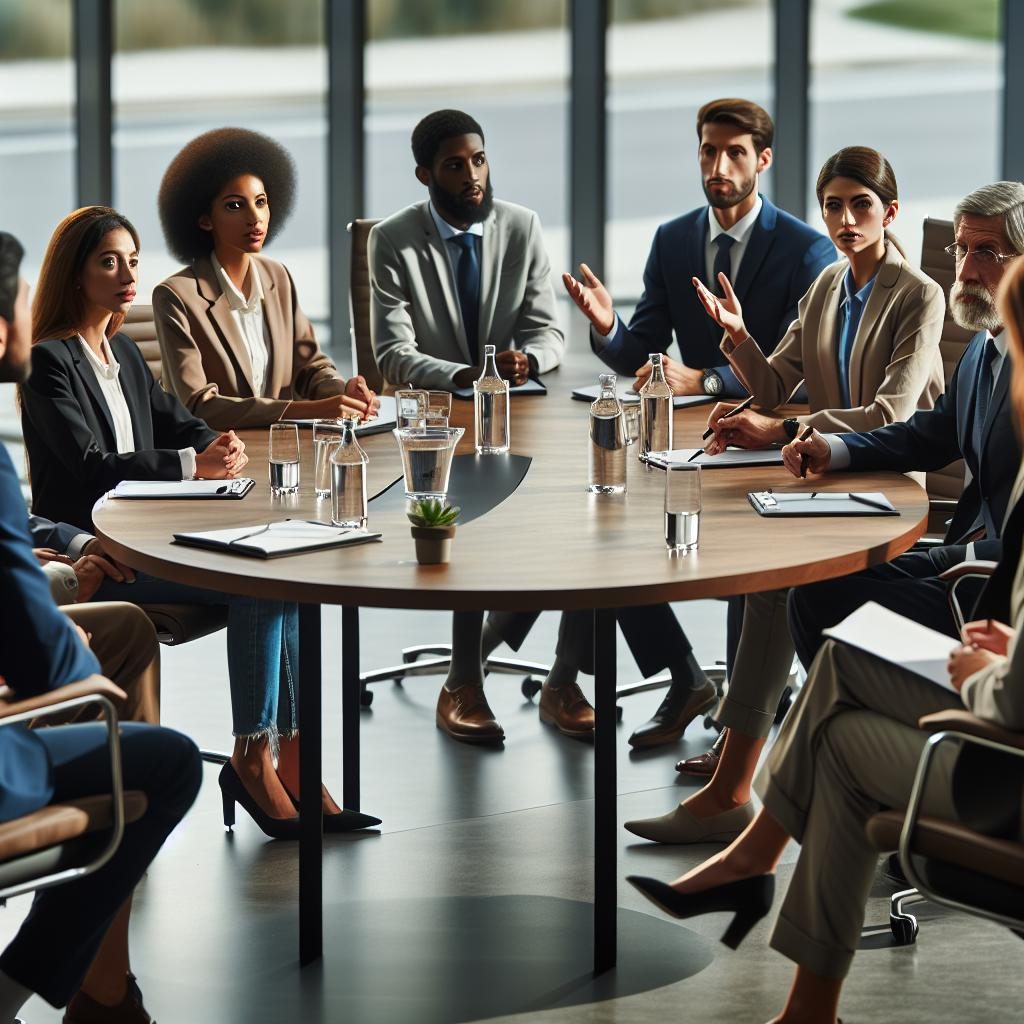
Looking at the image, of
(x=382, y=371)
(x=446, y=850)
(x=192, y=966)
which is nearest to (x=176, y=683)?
(x=382, y=371)

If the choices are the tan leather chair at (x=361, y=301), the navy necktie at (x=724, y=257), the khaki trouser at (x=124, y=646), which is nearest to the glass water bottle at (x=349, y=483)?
the khaki trouser at (x=124, y=646)

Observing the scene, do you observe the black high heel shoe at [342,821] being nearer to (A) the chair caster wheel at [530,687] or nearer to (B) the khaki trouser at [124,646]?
(B) the khaki trouser at [124,646]

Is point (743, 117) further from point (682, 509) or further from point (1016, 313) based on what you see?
point (1016, 313)

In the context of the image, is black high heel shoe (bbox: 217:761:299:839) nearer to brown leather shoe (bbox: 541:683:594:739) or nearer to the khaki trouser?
the khaki trouser

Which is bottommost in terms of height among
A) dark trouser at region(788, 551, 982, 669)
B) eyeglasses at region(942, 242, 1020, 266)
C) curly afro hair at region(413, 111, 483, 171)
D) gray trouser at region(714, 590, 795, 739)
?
gray trouser at region(714, 590, 795, 739)

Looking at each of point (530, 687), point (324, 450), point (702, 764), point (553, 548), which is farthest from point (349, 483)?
point (530, 687)

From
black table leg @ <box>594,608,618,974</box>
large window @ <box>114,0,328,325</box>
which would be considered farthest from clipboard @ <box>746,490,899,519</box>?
large window @ <box>114,0,328,325</box>

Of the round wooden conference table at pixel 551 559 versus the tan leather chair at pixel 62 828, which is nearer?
the tan leather chair at pixel 62 828

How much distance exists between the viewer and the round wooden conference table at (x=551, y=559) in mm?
2492

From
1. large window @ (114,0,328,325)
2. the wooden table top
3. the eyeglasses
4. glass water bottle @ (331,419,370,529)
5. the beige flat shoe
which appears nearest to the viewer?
the wooden table top

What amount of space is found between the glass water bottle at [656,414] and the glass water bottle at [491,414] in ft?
1.11

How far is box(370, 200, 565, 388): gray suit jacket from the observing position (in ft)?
15.5

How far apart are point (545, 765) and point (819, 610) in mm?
1127

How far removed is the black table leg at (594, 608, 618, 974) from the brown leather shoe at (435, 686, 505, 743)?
1310 mm
